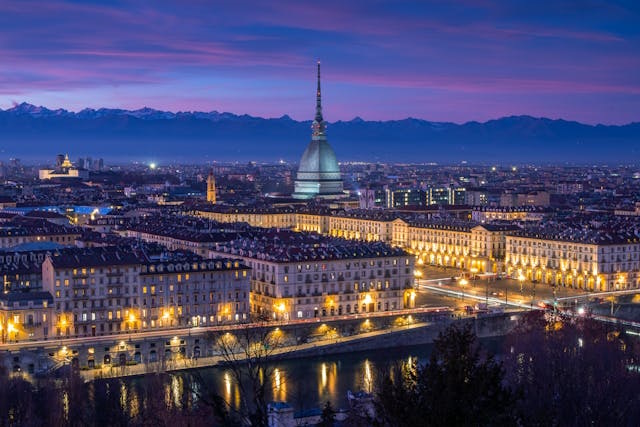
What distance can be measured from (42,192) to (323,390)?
345ft

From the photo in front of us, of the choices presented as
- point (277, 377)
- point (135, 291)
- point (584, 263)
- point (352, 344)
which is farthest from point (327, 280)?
point (584, 263)

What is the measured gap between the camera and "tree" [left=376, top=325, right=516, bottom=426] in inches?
712

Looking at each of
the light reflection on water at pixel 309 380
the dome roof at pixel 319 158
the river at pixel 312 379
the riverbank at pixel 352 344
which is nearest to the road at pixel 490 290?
the riverbank at pixel 352 344

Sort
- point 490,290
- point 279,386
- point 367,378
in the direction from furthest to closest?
1. point 490,290
2. point 367,378
3. point 279,386

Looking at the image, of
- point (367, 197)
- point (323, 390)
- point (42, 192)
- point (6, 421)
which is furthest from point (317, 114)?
point (6, 421)

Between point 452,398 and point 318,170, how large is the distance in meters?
97.2

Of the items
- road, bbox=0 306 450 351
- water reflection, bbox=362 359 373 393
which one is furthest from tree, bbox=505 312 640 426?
road, bbox=0 306 450 351

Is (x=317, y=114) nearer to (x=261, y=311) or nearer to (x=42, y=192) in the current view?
(x=42, y=192)

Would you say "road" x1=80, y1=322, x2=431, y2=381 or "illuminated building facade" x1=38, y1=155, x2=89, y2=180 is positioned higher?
"illuminated building facade" x1=38, y1=155, x2=89, y2=180

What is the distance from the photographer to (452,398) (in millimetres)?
18109

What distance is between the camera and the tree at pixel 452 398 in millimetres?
18078

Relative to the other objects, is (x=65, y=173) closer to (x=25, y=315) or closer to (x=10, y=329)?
(x=25, y=315)

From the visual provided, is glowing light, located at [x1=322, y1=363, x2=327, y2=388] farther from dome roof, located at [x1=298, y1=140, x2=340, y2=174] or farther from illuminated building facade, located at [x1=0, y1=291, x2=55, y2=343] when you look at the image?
dome roof, located at [x1=298, y1=140, x2=340, y2=174]

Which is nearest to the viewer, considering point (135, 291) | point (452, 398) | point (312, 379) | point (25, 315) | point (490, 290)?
point (452, 398)
